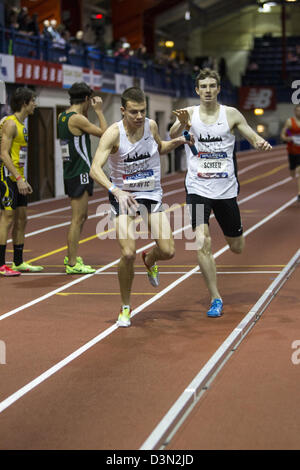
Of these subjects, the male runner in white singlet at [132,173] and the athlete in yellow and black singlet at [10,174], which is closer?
the male runner in white singlet at [132,173]

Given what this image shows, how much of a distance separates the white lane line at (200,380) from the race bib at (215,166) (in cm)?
132

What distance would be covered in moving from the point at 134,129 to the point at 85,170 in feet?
9.80

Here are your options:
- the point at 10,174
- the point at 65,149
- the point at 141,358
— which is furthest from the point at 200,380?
the point at 10,174

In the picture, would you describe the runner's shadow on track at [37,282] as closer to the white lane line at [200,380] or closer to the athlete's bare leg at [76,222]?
the athlete's bare leg at [76,222]

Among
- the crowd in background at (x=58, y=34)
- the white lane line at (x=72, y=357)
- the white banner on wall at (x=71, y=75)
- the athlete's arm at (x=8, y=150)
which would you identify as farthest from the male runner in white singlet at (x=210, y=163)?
the white banner on wall at (x=71, y=75)

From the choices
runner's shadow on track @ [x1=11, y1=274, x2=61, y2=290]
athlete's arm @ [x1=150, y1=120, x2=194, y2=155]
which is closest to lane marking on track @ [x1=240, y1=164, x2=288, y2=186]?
runner's shadow on track @ [x1=11, y1=274, x2=61, y2=290]

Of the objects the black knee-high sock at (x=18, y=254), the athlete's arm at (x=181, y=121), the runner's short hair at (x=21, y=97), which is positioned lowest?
the black knee-high sock at (x=18, y=254)

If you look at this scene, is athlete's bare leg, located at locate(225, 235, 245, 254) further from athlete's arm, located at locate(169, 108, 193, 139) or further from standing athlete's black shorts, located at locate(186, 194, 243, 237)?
athlete's arm, located at locate(169, 108, 193, 139)

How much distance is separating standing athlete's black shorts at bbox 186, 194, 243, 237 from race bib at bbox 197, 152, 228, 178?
23cm

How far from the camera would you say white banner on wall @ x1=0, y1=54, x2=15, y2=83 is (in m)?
20.5

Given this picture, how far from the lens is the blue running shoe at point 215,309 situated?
796 centimetres

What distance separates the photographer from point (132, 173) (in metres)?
7.74
